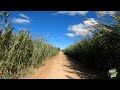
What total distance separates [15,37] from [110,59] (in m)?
3.31
